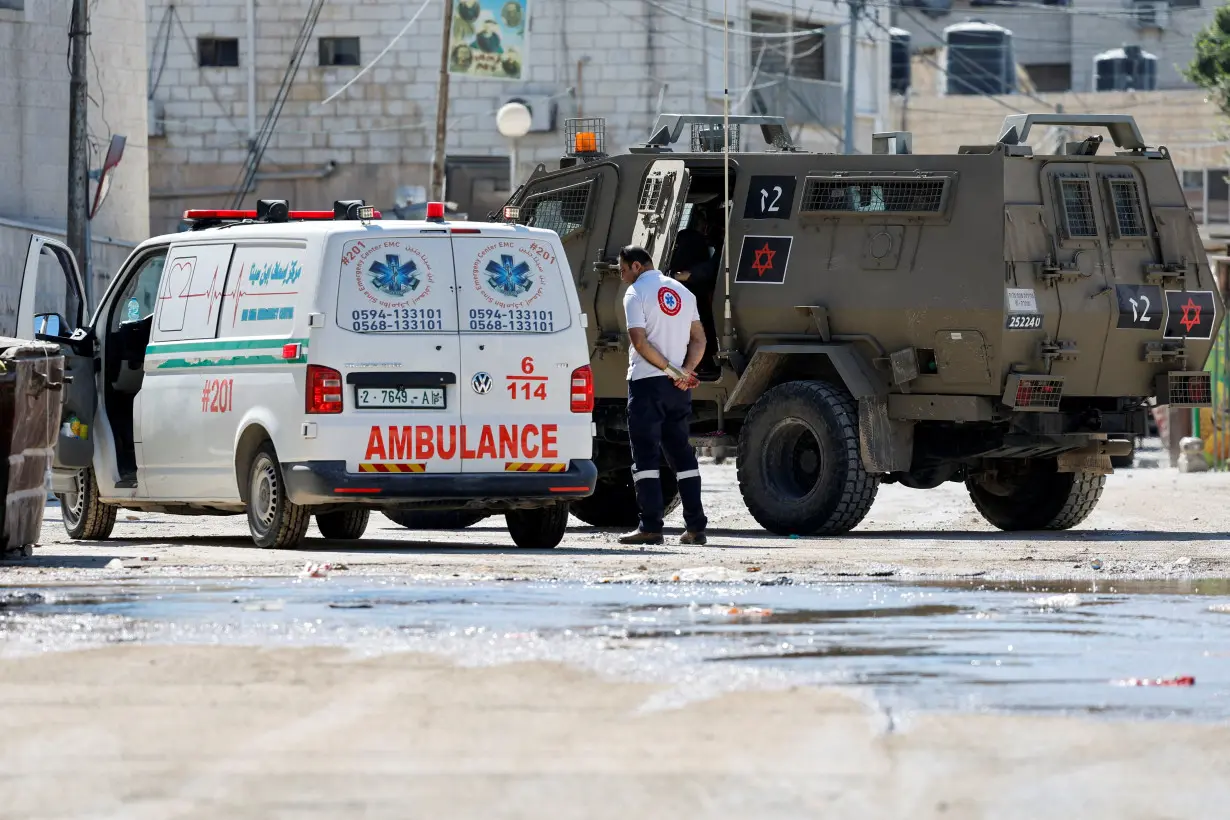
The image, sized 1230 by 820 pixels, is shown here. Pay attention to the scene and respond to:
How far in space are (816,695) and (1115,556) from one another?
21.6 feet

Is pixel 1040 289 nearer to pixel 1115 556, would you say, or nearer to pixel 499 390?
pixel 1115 556

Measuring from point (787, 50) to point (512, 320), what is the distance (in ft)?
118

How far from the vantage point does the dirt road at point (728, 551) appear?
11672 millimetres

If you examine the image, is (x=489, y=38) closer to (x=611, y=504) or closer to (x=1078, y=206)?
(x=611, y=504)

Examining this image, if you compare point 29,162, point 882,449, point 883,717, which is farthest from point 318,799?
point 29,162

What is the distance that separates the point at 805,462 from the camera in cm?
1623

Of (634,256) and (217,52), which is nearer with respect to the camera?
(634,256)

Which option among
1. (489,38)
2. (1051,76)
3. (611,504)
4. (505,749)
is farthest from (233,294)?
(1051,76)

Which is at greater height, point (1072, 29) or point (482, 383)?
point (1072, 29)

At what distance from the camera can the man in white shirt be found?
14344mm

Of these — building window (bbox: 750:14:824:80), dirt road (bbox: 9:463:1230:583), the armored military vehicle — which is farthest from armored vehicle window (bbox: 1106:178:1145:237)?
building window (bbox: 750:14:824:80)

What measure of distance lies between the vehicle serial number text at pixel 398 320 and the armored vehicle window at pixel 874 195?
3902 mm

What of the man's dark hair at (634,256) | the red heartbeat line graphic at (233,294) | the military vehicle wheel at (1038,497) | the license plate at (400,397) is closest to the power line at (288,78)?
the military vehicle wheel at (1038,497)

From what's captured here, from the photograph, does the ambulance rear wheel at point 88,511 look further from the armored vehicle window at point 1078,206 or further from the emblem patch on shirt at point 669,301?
the armored vehicle window at point 1078,206
